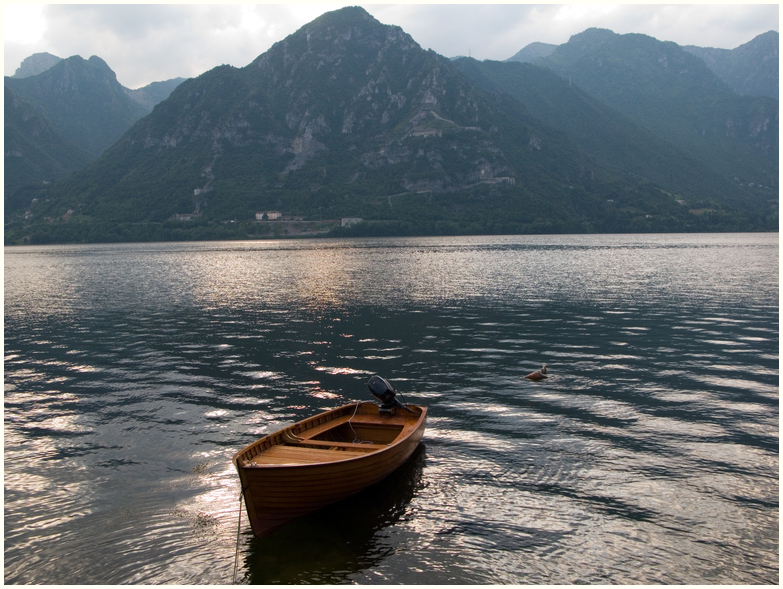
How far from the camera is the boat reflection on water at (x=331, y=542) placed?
13023mm

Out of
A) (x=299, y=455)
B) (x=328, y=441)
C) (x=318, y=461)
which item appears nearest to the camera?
(x=318, y=461)

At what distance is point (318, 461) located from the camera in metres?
15.8

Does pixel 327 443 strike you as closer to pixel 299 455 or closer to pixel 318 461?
pixel 299 455

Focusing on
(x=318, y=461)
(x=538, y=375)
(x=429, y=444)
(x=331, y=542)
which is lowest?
(x=331, y=542)

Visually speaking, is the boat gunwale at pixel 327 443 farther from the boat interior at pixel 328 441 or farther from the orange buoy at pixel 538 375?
the orange buoy at pixel 538 375

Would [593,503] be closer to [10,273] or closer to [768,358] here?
[768,358]

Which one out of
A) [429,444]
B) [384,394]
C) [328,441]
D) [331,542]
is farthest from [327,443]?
[429,444]

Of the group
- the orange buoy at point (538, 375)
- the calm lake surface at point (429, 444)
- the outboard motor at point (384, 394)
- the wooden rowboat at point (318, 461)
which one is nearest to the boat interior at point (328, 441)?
the wooden rowboat at point (318, 461)

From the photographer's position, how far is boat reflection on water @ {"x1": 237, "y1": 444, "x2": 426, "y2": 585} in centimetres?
1302

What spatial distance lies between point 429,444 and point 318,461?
227 inches

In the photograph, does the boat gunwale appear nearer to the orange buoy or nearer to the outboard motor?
the outboard motor

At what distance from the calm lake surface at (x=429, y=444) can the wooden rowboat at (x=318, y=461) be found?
0.67 meters

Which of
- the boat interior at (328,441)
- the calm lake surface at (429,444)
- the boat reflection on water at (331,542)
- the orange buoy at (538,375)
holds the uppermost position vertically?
the boat interior at (328,441)

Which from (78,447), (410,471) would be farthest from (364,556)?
(78,447)
